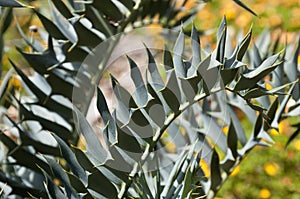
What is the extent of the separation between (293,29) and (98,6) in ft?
11.4

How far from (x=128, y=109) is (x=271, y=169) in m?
1.74

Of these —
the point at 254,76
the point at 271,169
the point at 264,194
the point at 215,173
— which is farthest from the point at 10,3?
the point at 271,169

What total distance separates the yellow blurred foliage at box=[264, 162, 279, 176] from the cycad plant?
1.10 meters

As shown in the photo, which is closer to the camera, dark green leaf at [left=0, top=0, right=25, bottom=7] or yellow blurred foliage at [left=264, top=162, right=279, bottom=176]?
dark green leaf at [left=0, top=0, right=25, bottom=7]

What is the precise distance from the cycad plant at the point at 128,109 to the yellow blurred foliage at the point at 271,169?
1.10m

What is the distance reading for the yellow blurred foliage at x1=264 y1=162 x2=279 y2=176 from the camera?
2.55m

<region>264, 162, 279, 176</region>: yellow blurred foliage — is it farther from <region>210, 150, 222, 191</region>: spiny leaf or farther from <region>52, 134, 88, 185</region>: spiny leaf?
<region>52, 134, 88, 185</region>: spiny leaf

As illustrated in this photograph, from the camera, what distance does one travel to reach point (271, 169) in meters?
2.55

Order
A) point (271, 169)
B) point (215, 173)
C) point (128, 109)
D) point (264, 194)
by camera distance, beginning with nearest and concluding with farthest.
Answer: point (128, 109), point (215, 173), point (264, 194), point (271, 169)

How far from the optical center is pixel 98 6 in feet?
3.74

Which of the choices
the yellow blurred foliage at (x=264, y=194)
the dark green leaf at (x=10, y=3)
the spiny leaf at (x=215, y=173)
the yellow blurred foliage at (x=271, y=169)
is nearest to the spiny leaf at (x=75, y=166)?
the dark green leaf at (x=10, y=3)

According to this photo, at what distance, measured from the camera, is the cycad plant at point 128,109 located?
90 cm

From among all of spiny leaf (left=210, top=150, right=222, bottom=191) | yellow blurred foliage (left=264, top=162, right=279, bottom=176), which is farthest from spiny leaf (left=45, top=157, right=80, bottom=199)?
yellow blurred foliage (left=264, top=162, right=279, bottom=176)

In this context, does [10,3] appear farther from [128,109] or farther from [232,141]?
[232,141]
